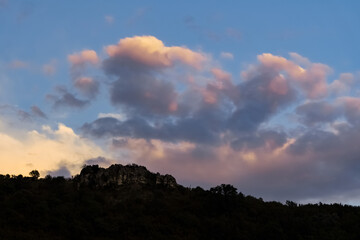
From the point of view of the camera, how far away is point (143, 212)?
4084 cm

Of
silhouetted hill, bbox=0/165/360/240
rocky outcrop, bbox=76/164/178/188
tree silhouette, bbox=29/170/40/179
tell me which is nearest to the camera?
silhouetted hill, bbox=0/165/360/240

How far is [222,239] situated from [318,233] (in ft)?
35.4

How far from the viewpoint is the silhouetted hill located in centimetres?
3509

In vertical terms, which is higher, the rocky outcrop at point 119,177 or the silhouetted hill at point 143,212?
the rocky outcrop at point 119,177

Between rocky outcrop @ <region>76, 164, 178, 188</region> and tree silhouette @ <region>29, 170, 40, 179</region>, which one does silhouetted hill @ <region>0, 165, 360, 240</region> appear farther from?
tree silhouette @ <region>29, 170, 40, 179</region>

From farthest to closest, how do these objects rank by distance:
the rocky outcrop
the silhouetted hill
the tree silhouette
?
1. the tree silhouette
2. the rocky outcrop
3. the silhouetted hill

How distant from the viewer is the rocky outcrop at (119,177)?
4700 centimetres

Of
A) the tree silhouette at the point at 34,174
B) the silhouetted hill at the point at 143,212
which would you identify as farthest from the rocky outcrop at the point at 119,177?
the tree silhouette at the point at 34,174

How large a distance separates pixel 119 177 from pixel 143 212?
8.16 metres

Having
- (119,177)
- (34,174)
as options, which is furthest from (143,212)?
(34,174)

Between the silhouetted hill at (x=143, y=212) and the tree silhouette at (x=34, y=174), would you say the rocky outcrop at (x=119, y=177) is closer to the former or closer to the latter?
the silhouetted hill at (x=143, y=212)

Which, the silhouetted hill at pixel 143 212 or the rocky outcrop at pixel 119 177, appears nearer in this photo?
the silhouetted hill at pixel 143 212

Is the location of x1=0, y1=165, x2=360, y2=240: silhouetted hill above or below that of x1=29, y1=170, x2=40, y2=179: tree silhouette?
below

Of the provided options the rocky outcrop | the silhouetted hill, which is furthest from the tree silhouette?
the rocky outcrop
